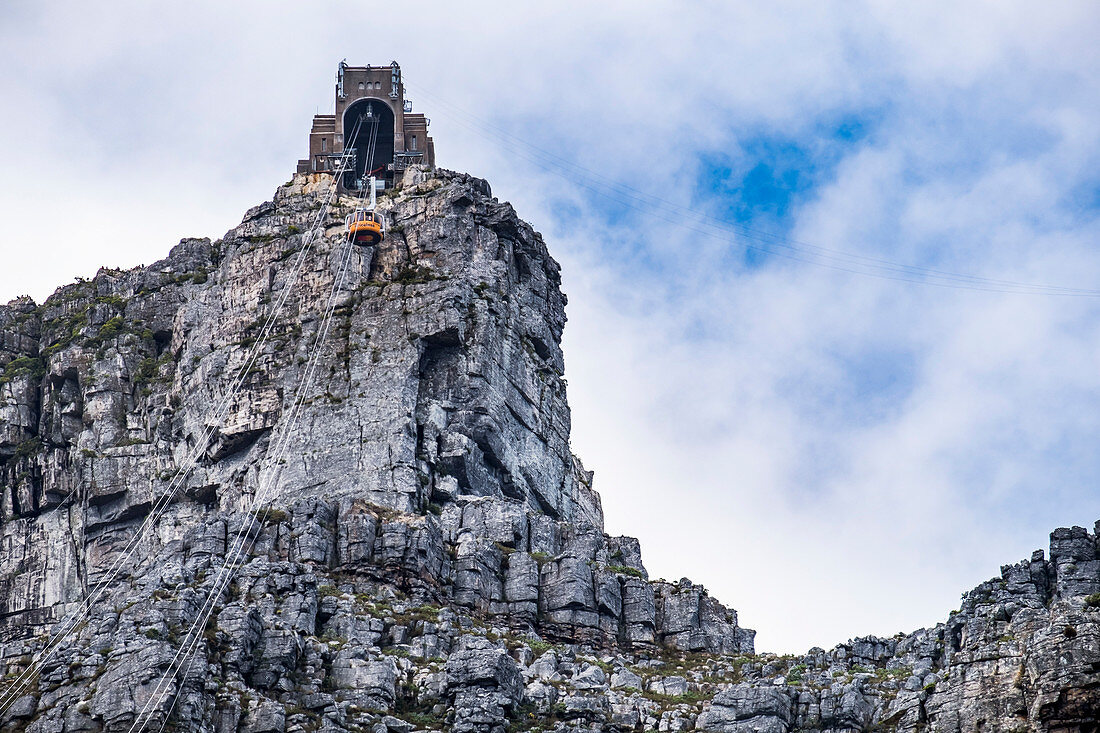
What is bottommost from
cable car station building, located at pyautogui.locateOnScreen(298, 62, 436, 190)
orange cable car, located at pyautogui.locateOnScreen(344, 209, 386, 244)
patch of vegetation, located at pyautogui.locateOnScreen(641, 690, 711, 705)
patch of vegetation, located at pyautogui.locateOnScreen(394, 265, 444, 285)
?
patch of vegetation, located at pyautogui.locateOnScreen(641, 690, 711, 705)

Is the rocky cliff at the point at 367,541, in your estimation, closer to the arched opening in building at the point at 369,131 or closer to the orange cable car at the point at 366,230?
the orange cable car at the point at 366,230

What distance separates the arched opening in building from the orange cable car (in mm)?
17002

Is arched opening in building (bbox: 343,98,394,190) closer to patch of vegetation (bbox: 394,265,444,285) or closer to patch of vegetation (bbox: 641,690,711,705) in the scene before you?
patch of vegetation (bbox: 394,265,444,285)

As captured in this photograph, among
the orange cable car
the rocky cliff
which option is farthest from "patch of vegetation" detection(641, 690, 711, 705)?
the orange cable car

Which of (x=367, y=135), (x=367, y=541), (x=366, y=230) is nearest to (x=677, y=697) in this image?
(x=367, y=541)

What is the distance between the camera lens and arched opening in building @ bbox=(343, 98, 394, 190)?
18562 centimetres

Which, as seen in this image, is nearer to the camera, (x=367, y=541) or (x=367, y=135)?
(x=367, y=541)

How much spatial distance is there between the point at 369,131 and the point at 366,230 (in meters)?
27.1

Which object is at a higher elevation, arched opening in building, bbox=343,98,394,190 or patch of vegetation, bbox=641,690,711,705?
arched opening in building, bbox=343,98,394,190

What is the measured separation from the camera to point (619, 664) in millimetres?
128375

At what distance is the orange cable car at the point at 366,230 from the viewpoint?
164 m

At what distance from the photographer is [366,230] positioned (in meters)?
164

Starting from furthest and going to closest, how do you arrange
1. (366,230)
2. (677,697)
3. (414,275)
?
1. (366,230)
2. (414,275)
3. (677,697)

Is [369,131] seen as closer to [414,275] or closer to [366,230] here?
[366,230]
